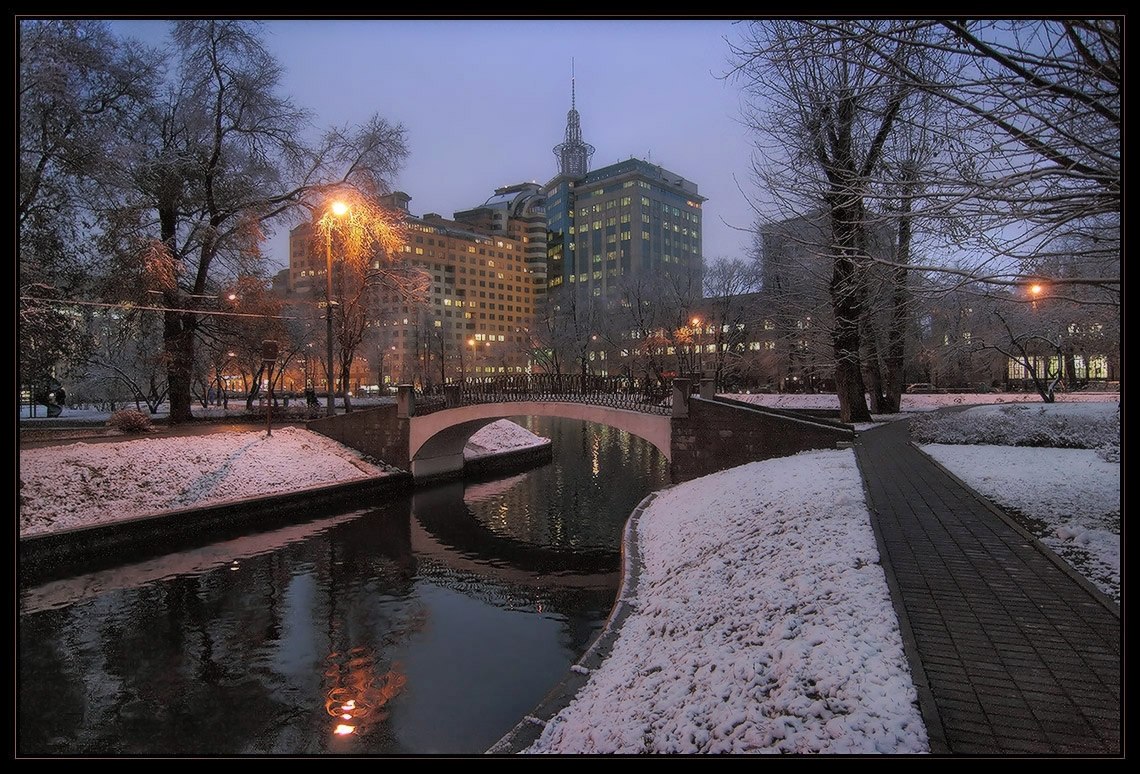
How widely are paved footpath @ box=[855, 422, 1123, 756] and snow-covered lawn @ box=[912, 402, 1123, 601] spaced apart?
523mm

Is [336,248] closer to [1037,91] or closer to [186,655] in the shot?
[186,655]

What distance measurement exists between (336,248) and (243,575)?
795 inches

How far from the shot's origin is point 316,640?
9297mm

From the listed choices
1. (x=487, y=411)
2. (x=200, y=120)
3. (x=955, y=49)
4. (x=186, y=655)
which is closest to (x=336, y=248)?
(x=200, y=120)

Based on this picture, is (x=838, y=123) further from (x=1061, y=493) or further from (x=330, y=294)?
(x=330, y=294)

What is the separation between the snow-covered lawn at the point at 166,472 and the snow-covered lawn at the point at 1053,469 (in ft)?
58.1

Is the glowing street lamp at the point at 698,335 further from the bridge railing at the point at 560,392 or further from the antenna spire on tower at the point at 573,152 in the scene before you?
the antenna spire on tower at the point at 573,152

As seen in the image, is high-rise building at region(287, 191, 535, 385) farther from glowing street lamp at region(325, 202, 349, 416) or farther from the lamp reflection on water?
the lamp reflection on water

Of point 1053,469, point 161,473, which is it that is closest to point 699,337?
point 1053,469

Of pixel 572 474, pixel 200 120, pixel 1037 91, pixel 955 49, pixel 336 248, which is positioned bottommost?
pixel 572 474

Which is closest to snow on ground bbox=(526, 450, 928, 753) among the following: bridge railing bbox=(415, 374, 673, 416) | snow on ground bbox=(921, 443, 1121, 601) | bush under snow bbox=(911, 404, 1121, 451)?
snow on ground bbox=(921, 443, 1121, 601)

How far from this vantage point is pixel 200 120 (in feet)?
74.7

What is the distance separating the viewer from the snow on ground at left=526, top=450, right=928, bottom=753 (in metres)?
3.71

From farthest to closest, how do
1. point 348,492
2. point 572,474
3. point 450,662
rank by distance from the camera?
point 572,474
point 348,492
point 450,662
